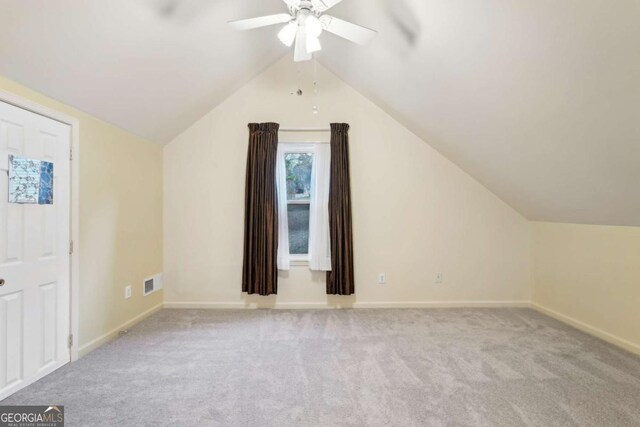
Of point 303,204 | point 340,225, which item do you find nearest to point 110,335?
point 303,204

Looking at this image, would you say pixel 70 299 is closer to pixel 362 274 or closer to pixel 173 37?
pixel 173 37

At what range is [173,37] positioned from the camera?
7.61 ft

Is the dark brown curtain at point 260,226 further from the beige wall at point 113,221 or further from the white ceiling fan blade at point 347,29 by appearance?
the white ceiling fan blade at point 347,29

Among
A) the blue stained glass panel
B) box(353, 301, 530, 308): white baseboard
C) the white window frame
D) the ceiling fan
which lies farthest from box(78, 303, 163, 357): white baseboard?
the ceiling fan

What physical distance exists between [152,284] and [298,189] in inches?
83.5

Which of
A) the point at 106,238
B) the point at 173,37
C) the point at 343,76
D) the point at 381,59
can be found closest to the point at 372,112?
the point at 343,76

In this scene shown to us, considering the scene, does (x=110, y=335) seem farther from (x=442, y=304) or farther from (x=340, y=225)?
(x=442, y=304)

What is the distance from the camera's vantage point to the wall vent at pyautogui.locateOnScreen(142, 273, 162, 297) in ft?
11.0

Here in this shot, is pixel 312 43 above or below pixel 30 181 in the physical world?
above

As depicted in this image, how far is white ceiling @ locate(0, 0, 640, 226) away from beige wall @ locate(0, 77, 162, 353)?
0.66 feet

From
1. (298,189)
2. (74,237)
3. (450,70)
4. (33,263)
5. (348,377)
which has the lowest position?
(348,377)

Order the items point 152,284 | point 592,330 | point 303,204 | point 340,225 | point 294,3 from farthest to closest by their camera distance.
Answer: point 303,204, point 340,225, point 152,284, point 592,330, point 294,3
